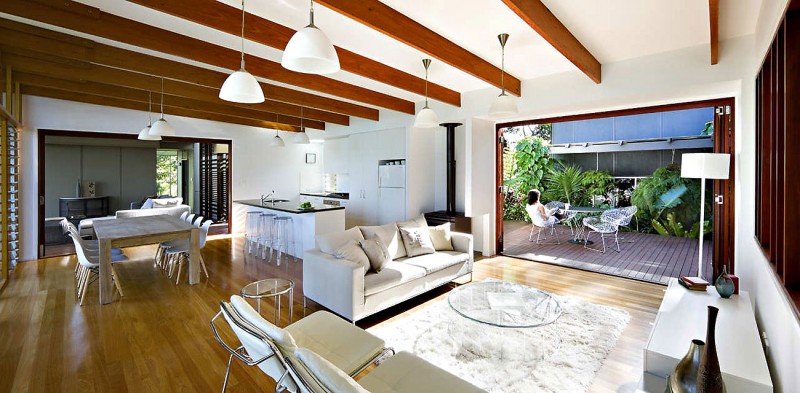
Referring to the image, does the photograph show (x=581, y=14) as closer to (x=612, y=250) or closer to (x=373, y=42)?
(x=373, y=42)

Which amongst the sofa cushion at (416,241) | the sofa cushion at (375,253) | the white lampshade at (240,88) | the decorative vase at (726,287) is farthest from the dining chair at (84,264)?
the decorative vase at (726,287)

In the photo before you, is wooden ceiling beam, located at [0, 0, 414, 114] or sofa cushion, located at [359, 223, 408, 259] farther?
sofa cushion, located at [359, 223, 408, 259]

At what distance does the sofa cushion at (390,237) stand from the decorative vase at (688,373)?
2584 mm

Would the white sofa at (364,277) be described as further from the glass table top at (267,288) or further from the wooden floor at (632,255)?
the wooden floor at (632,255)

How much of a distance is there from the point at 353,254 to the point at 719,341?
268 centimetres

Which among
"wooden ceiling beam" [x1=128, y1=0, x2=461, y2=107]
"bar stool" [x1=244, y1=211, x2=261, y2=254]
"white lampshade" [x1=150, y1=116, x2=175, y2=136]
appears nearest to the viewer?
"wooden ceiling beam" [x1=128, y1=0, x2=461, y2=107]

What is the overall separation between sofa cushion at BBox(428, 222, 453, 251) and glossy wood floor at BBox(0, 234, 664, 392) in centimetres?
55

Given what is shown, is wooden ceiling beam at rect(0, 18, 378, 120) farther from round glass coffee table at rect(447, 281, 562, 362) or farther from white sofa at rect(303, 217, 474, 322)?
round glass coffee table at rect(447, 281, 562, 362)

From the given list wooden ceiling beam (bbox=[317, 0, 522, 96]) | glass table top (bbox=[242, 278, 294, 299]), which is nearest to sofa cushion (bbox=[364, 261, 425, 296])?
glass table top (bbox=[242, 278, 294, 299])

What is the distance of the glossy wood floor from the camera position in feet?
7.77

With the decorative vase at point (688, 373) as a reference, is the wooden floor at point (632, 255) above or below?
below

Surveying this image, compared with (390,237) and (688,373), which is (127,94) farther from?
(688,373)

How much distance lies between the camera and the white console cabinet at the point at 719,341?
1780 mm

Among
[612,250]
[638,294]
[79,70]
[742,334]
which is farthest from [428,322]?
[79,70]
